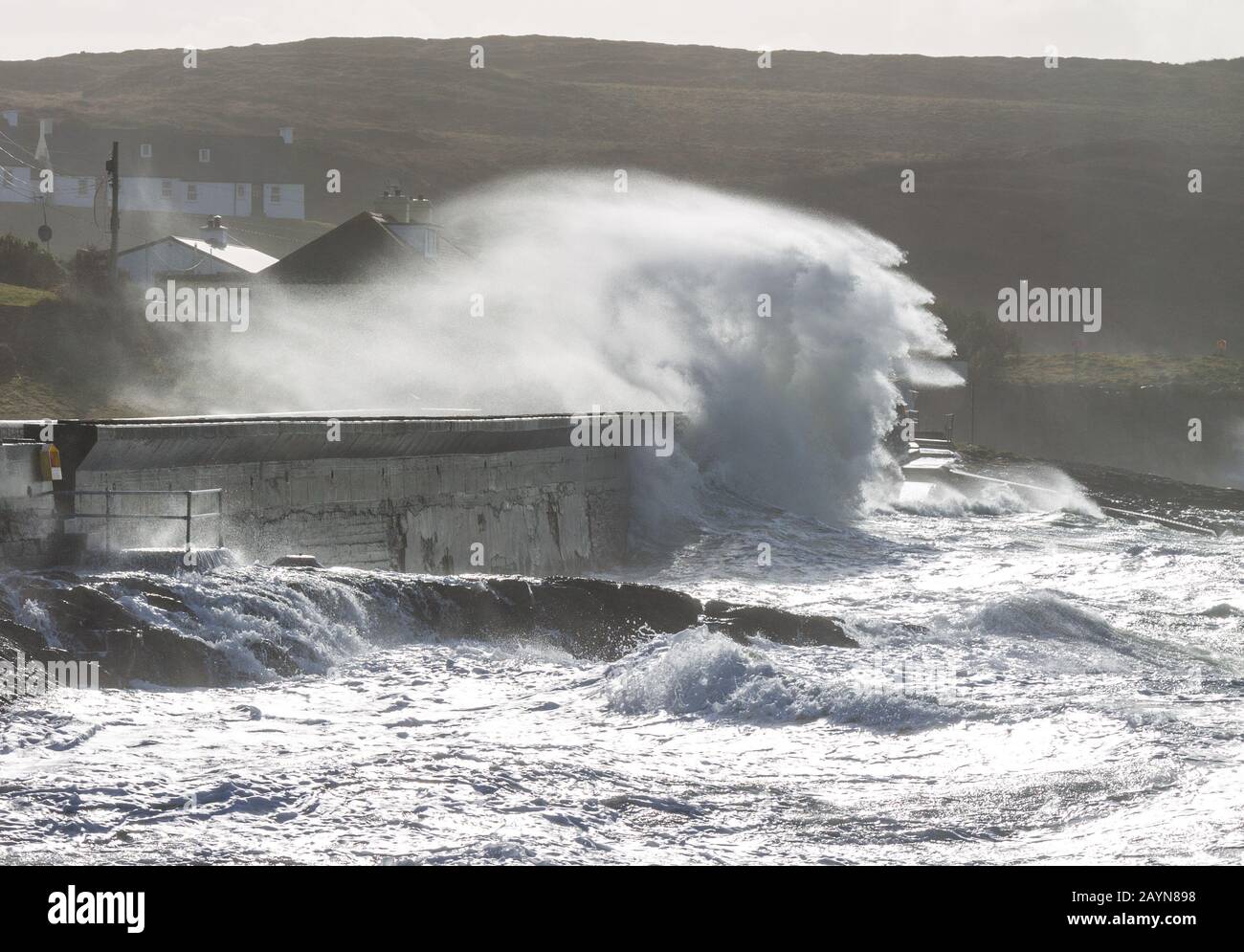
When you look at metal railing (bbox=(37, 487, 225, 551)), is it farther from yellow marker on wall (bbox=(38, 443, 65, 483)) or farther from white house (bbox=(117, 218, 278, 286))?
white house (bbox=(117, 218, 278, 286))

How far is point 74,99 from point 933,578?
141 metres

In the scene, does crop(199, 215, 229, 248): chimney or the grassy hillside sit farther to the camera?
the grassy hillside

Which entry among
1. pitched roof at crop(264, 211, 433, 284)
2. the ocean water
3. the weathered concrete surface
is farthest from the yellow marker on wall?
pitched roof at crop(264, 211, 433, 284)

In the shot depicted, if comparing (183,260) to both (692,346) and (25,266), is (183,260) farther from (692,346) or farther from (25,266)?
(692,346)

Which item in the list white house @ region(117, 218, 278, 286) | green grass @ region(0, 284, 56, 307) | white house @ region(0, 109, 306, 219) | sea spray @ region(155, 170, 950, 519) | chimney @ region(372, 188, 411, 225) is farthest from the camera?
white house @ region(0, 109, 306, 219)

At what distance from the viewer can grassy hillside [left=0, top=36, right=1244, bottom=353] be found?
397 ft

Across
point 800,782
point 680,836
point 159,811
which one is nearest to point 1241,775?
point 800,782

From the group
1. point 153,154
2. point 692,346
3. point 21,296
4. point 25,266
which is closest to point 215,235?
point 25,266

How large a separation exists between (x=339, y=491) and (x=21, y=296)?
91.5 ft

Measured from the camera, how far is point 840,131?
153 metres

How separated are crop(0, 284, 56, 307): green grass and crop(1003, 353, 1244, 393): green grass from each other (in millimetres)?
47744

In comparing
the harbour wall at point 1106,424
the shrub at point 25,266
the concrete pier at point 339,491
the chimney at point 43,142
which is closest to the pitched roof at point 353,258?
the shrub at point 25,266

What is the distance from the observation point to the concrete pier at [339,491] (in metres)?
12.5
